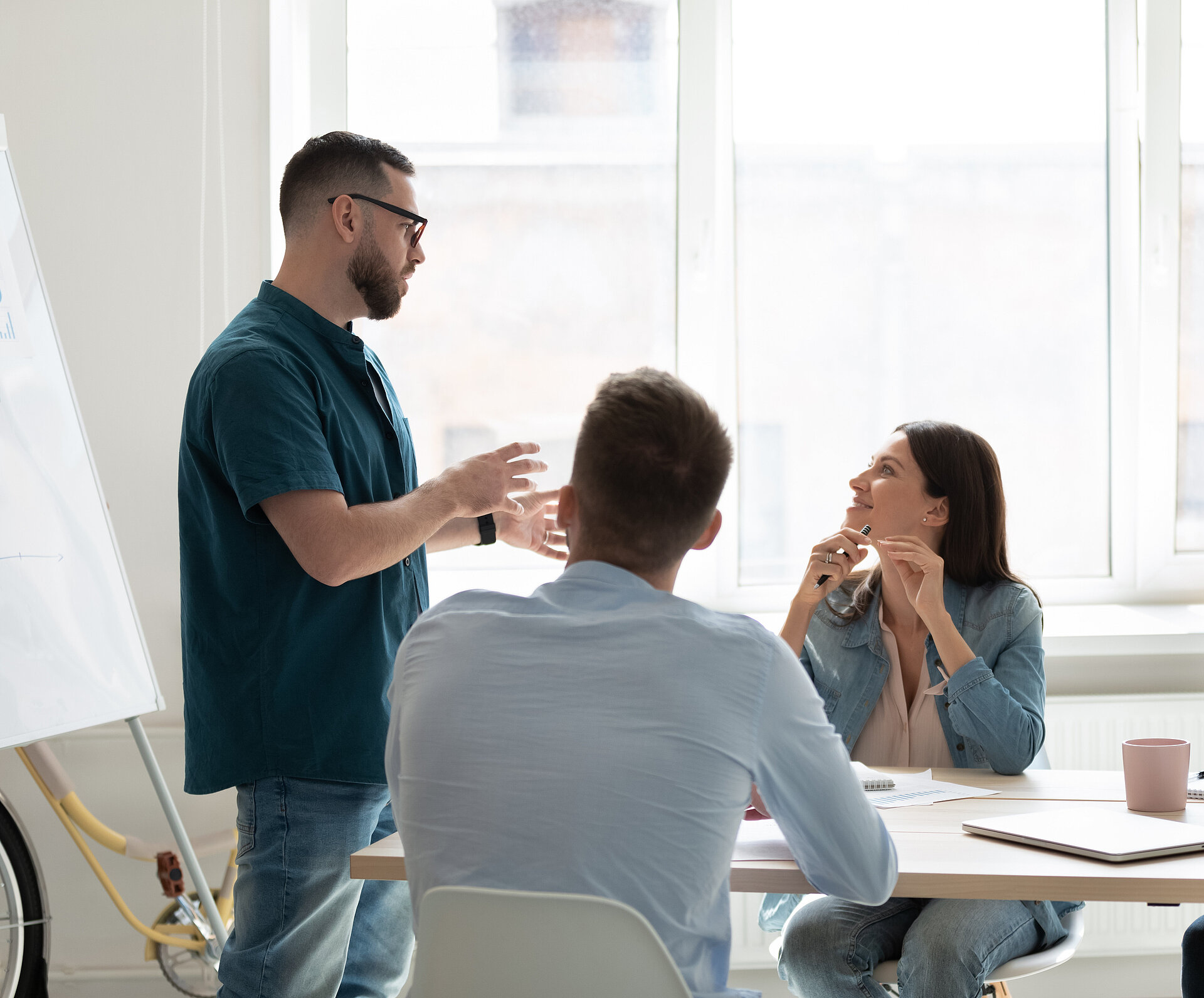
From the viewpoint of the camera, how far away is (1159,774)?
1.43m

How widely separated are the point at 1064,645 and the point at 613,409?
210 cm

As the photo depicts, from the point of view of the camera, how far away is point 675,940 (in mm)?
933

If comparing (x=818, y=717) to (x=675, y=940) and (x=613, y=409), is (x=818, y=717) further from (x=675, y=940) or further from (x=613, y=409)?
(x=613, y=409)

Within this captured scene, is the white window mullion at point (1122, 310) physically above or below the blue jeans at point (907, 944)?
above

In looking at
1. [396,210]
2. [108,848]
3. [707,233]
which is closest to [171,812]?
[108,848]

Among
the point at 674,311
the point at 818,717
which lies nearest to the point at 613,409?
the point at 818,717

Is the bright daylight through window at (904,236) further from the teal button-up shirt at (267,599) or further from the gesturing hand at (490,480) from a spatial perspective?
the teal button-up shirt at (267,599)

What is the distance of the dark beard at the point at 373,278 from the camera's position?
69.0 inches

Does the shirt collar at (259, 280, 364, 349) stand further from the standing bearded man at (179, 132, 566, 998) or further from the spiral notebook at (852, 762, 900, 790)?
the spiral notebook at (852, 762, 900, 790)

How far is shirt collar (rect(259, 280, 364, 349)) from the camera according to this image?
1.70 m

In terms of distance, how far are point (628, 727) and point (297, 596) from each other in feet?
2.71

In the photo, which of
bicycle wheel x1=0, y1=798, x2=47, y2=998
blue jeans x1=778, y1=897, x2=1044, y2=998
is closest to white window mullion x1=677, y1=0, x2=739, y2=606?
blue jeans x1=778, y1=897, x2=1044, y2=998

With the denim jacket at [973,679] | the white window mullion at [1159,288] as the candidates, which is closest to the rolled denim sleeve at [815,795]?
the denim jacket at [973,679]

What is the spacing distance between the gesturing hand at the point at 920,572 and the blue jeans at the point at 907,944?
45cm
